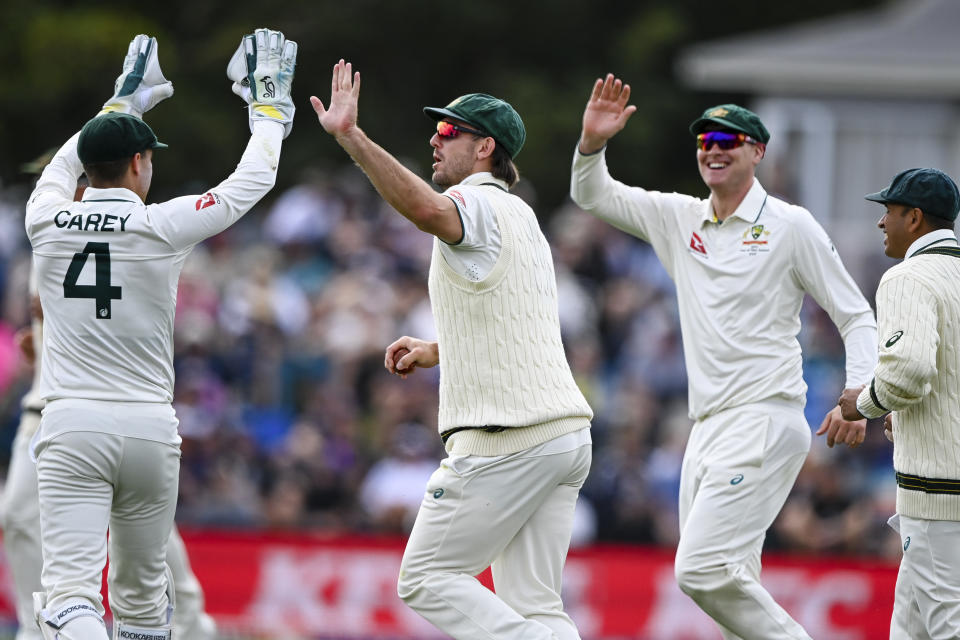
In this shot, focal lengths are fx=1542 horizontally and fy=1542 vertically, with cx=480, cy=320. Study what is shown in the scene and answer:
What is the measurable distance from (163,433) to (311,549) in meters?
5.65

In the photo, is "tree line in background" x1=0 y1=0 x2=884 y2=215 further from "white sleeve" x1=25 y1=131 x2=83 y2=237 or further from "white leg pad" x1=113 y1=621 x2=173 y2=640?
"white leg pad" x1=113 y1=621 x2=173 y2=640

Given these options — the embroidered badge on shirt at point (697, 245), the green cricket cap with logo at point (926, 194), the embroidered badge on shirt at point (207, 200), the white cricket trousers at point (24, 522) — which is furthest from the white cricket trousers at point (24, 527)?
the green cricket cap with logo at point (926, 194)

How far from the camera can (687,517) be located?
7.28 metres

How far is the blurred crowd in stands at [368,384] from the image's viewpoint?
42.7 ft

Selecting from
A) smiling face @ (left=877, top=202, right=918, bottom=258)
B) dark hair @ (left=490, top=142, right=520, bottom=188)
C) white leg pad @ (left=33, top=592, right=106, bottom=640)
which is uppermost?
dark hair @ (left=490, top=142, right=520, bottom=188)

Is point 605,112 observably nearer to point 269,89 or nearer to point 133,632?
point 269,89

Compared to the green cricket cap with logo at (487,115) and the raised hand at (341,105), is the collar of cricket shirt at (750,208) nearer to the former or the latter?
the green cricket cap with logo at (487,115)

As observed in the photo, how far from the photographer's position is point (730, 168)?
735 centimetres

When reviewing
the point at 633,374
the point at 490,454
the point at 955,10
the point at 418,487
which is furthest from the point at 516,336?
the point at 955,10

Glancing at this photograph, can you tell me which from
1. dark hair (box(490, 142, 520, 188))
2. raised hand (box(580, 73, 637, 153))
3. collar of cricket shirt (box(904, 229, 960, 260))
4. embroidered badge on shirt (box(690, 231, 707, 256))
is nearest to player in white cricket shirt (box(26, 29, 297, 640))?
dark hair (box(490, 142, 520, 188))

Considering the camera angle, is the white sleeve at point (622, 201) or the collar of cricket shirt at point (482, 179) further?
the white sleeve at point (622, 201)

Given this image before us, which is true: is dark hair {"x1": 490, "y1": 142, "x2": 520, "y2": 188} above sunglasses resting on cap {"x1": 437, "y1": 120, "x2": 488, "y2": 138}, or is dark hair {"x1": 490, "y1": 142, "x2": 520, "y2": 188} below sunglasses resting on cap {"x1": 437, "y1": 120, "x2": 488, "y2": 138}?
below

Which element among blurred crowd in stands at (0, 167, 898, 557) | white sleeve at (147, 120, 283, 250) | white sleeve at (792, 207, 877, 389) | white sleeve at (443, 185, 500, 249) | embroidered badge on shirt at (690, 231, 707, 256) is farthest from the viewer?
blurred crowd in stands at (0, 167, 898, 557)

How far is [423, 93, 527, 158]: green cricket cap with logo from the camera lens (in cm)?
649
